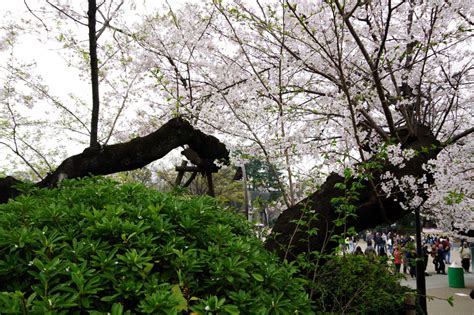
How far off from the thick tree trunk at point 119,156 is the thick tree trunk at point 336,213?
1555 millimetres

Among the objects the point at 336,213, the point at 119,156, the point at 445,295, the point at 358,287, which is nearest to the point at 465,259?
the point at 445,295

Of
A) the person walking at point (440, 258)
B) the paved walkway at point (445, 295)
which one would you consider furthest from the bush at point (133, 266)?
the person walking at point (440, 258)

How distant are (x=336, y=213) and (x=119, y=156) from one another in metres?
2.56

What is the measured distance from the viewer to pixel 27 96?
31.8 ft

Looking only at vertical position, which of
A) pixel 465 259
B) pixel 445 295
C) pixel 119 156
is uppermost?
pixel 119 156

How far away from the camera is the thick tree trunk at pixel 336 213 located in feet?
14.2

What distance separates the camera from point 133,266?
1539 millimetres

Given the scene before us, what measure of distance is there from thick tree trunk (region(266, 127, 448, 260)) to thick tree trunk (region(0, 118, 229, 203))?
1555mm

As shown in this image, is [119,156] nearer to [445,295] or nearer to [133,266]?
[133,266]

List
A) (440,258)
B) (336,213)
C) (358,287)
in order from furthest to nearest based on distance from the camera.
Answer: (440,258)
(336,213)
(358,287)

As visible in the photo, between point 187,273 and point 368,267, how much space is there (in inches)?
147

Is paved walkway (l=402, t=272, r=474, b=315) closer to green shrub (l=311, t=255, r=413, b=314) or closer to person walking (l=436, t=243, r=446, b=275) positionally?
person walking (l=436, t=243, r=446, b=275)

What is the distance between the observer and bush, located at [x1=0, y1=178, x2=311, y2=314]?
1404 millimetres

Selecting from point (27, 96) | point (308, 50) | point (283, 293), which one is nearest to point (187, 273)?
point (283, 293)
